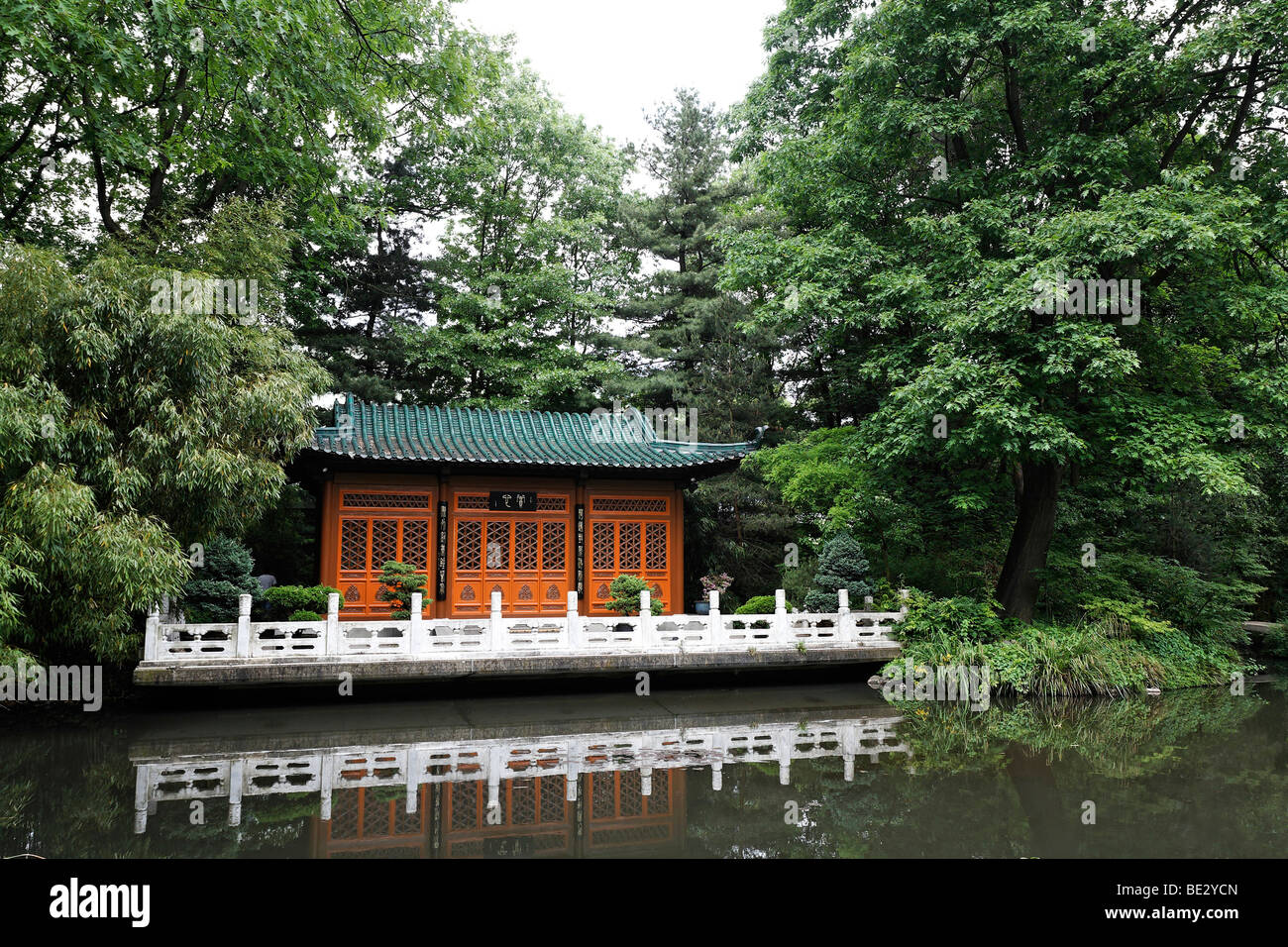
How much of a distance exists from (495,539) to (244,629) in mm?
4407

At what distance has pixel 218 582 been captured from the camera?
8859 millimetres

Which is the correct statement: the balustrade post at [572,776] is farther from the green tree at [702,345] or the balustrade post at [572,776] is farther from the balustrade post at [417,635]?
the green tree at [702,345]

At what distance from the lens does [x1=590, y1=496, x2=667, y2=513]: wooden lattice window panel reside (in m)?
12.6

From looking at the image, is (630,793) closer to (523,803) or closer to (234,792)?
(523,803)

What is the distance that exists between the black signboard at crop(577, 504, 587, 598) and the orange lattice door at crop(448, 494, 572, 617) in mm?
175

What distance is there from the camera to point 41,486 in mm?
6211

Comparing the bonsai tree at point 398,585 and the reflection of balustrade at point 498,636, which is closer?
the reflection of balustrade at point 498,636

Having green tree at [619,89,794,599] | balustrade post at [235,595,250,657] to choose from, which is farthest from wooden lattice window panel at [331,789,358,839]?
green tree at [619,89,794,599]

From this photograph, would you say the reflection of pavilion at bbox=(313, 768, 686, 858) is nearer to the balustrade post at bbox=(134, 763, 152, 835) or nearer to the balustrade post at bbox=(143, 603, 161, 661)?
the balustrade post at bbox=(134, 763, 152, 835)

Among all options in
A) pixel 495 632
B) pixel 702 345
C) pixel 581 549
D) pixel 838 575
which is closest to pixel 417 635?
pixel 495 632

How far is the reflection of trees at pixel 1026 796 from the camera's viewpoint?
414 cm

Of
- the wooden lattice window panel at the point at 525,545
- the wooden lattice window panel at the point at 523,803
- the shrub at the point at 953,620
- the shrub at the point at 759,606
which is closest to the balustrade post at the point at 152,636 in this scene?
the wooden lattice window panel at the point at 523,803

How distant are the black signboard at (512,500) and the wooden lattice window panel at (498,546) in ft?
Result: 0.88

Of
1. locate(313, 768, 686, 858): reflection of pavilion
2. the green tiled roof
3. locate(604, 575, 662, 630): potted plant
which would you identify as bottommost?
locate(313, 768, 686, 858): reflection of pavilion
